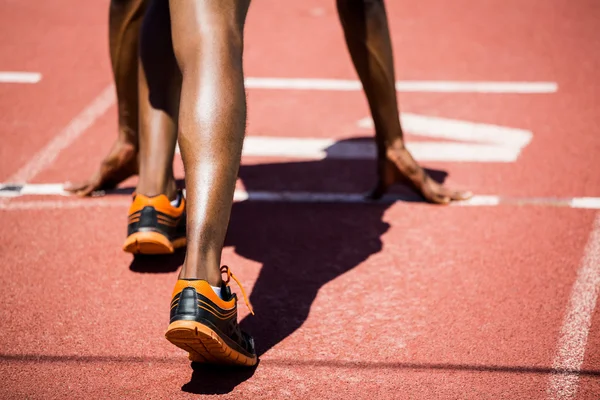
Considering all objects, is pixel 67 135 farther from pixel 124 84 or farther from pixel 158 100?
pixel 158 100

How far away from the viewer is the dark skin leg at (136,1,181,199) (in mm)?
3674

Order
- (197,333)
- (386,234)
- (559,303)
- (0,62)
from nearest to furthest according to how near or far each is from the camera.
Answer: (197,333)
(559,303)
(386,234)
(0,62)

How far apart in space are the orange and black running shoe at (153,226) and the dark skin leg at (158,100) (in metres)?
0.09

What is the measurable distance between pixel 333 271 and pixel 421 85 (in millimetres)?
3025

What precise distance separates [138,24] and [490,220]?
6.43 feet

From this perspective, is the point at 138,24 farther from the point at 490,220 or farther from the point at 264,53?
the point at 264,53

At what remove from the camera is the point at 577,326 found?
3168 millimetres

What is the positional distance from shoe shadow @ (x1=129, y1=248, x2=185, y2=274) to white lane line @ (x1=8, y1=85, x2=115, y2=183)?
1.29 m

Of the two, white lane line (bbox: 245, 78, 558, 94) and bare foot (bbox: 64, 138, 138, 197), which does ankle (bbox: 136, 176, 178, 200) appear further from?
white lane line (bbox: 245, 78, 558, 94)

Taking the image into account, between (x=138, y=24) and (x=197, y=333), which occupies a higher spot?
(x=138, y=24)

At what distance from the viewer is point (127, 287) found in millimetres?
3508

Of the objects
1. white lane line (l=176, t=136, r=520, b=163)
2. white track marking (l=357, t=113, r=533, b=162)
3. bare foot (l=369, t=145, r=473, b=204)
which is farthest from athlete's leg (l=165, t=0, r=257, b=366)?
white track marking (l=357, t=113, r=533, b=162)

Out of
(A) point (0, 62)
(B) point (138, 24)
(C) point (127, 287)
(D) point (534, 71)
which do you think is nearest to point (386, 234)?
(C) point (127, 287)

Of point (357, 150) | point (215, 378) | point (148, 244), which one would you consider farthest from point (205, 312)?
point (357, 150)
